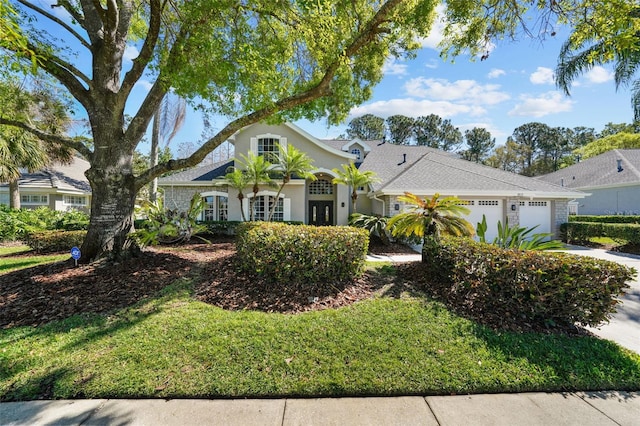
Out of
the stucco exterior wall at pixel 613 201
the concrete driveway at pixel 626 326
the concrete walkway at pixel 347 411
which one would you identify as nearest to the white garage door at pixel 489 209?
the concrete driveway at pixel 626 326

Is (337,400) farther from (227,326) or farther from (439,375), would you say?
(227,326)

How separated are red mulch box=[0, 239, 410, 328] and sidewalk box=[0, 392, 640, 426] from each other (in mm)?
1890

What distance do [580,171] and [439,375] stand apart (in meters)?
29.0

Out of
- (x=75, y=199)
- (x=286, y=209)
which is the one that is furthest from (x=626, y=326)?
(x=75, y=199)

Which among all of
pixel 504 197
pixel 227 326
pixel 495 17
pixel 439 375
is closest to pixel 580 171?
pixel 504 197

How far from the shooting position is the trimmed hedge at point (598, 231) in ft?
39.1

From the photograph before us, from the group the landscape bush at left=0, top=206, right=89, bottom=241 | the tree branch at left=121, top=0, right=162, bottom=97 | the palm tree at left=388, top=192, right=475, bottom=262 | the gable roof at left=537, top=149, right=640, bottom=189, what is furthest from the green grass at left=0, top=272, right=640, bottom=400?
the gable roof at left=537, top=149, right=640, bottom=189

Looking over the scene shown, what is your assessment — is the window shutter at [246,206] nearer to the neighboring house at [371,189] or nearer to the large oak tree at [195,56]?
the neighboring house at [371,189]

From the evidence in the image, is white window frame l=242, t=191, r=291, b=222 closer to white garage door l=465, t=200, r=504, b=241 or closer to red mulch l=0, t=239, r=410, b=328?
red mulch l=0, t=239, r=410, b=328

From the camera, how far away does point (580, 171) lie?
2306 centimetres

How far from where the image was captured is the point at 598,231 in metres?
13.2

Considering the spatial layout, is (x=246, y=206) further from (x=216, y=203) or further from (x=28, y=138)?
(x=28, y=138)

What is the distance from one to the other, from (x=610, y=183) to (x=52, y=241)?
102 feet

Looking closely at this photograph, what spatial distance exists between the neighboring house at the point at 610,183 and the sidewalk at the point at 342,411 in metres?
22.7
